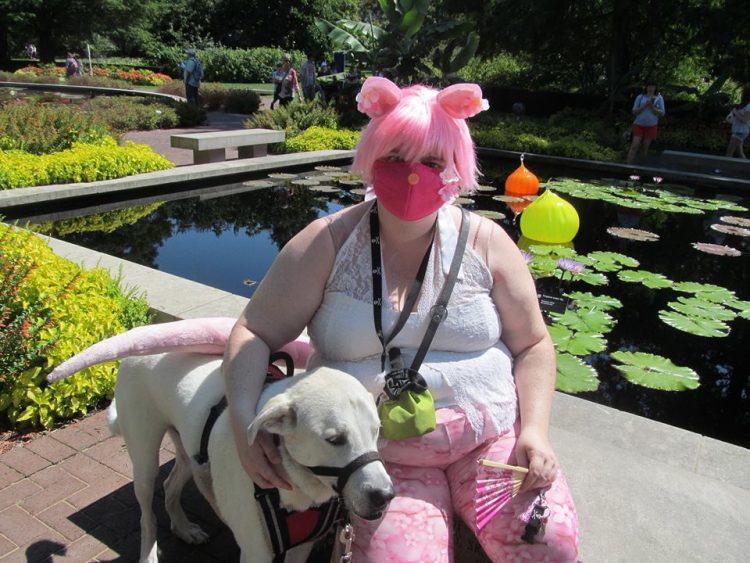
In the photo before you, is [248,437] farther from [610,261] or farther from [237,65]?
[237,65]

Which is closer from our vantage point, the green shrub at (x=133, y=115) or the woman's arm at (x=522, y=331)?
the woman's arm at (x=522, y=331)

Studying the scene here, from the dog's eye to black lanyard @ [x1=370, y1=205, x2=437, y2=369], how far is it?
0.44 metres

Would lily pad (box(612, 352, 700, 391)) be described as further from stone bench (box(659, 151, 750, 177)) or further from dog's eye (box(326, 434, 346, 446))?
stone bench (box(659, 151, 750, 177))

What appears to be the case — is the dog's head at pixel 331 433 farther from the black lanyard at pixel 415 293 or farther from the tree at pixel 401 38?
the tree at pixel 401 38

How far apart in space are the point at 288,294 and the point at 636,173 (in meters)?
12.7

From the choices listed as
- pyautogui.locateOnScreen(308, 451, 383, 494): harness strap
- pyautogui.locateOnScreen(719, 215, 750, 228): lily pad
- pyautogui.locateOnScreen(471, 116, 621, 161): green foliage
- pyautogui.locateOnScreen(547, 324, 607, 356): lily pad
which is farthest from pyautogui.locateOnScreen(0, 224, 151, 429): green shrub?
pyautogui.locateOnScreen(471, 116, 621, 161): green foliage

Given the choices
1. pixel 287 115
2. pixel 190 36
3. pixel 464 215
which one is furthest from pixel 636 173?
pixel 190 36

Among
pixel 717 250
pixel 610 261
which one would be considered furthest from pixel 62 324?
pixel 717 250

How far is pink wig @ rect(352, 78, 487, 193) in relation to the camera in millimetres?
1941

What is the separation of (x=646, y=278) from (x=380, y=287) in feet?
16.3

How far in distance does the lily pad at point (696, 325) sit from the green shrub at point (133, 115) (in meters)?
14.8

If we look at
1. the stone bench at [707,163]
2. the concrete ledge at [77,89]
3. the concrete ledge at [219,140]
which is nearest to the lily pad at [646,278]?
the concrete ledge at [219,140]

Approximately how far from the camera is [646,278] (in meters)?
6.09

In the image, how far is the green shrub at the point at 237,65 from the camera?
36.6m
